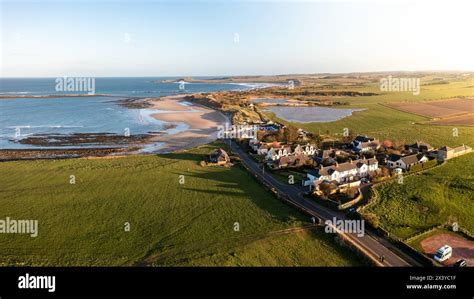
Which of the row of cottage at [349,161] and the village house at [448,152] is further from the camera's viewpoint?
the village house at [448,152]

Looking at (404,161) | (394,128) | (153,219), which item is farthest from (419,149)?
(153,219)

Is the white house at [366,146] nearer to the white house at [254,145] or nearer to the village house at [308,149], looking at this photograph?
the village house at [308,149]

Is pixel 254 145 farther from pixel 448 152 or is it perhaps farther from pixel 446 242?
pixel 446 242

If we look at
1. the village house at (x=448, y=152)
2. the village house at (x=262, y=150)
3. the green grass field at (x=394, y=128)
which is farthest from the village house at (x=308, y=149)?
the village house at (x=448, y=152)

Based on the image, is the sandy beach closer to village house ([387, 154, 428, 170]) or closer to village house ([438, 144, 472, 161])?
village house ([387, 154, 428, 170])

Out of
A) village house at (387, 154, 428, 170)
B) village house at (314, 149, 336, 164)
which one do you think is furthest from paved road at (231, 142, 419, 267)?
village house at (387, 154, 428, 170)
